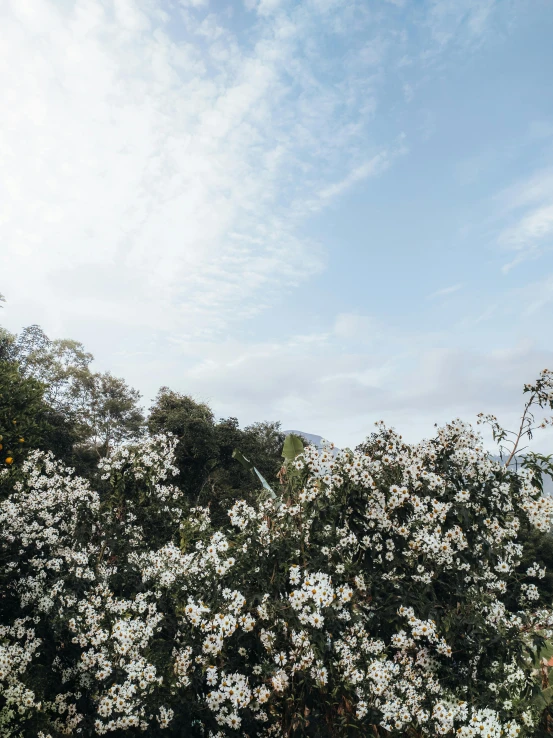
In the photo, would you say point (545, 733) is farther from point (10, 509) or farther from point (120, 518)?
point (10, 509)

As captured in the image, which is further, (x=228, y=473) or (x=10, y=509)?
(x=228, y=473)

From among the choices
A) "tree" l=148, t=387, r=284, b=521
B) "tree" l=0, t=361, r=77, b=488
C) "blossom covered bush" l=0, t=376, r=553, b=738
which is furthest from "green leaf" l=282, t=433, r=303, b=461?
"tree" l=148, t=387, r=284, b=521

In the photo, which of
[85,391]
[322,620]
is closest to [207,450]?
[85,391]

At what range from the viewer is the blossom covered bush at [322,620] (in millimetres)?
4312

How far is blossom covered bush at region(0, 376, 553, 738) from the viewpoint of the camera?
4312 millimetres

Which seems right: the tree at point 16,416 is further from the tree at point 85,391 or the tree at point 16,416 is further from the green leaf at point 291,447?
the tree at point 85,391

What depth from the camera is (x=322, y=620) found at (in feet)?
12.8

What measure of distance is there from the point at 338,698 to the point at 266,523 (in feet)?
6.39

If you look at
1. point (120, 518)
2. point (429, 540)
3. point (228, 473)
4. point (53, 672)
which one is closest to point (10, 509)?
point (120, 518)

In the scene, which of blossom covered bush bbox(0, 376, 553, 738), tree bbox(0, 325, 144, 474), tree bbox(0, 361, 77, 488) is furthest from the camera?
tree bbox(0, 325, 144, 474)

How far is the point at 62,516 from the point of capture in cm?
684

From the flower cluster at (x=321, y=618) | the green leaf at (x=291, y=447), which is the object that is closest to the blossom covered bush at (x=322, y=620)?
the flower cluster at (x=321, y=618)

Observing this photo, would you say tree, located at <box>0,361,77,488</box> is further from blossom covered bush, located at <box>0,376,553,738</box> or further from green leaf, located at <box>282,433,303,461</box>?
green leaf, located at <box>282,433,303,461</box>

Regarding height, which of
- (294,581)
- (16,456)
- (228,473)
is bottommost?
(294,581)
